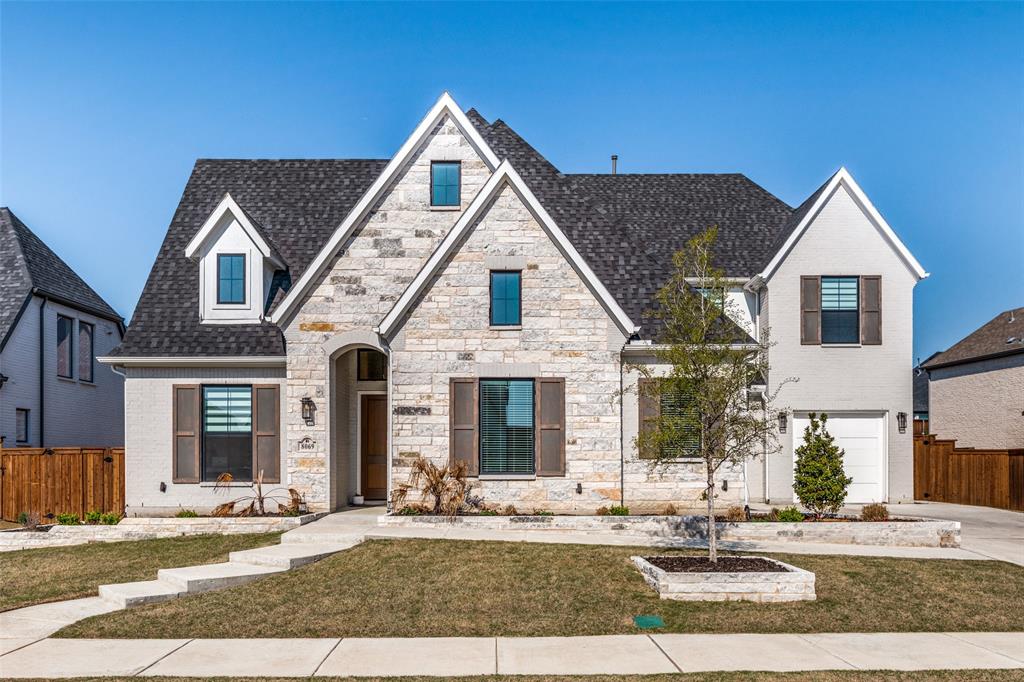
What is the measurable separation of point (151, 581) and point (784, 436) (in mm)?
14219

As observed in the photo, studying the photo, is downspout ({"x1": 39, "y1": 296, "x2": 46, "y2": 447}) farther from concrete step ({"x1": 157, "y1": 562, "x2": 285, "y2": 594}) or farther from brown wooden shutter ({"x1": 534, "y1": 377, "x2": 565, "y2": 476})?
brown wooden shutter ({"x1": 534, "y1": 377, "x2": 565, "y2": 476})

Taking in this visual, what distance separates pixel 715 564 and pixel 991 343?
19.6m

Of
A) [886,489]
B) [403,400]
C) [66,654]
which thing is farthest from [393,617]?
[886,489]

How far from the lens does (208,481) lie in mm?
17219

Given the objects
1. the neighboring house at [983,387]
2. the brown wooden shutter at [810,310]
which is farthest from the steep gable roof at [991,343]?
the brown wooden shutter at [810,310]

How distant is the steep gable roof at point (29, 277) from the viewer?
74.2 feet

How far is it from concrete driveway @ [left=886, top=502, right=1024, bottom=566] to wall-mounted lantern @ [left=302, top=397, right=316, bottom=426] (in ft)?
41.4

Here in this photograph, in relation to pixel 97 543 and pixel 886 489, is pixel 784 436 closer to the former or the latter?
Result: pixel 886 489

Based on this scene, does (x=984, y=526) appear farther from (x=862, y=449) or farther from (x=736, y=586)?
(x=736, y=586)

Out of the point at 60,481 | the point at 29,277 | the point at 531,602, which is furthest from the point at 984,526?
the point at 29,277

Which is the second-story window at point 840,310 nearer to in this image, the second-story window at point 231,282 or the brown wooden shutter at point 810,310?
the brown wooden shutter at point 810,310

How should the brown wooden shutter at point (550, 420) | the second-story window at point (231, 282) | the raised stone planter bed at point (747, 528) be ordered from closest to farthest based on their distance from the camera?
A: the raised stone planter bed at point (747, 528)
the brown wooden shutter at point (550, 420)
the second-story window at point (231, 282)

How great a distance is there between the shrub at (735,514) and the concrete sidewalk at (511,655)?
589 cm

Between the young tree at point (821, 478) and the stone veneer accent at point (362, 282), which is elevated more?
the stone veneer accent at point (362, 282)
